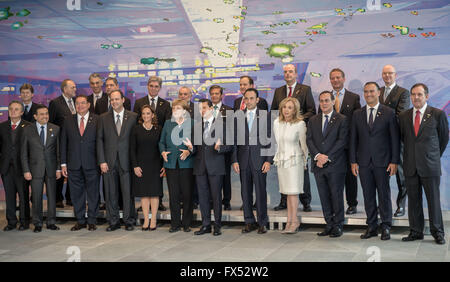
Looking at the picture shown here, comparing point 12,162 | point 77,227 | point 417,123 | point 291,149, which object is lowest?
point 77,227

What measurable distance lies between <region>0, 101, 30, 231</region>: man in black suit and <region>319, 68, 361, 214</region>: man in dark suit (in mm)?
3864

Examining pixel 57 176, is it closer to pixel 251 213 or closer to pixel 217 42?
pixel 251 213

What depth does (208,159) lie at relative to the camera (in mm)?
5820

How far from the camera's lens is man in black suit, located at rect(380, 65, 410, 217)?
5668mm

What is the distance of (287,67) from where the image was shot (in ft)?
20.0

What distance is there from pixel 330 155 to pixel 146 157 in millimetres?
2182

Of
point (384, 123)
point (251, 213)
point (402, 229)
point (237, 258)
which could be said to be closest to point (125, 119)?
point (251, 213)

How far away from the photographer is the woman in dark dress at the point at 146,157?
6.03 metres

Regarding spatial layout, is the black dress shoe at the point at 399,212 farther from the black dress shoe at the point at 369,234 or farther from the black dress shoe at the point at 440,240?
the black dress shoe at the point at 440,240

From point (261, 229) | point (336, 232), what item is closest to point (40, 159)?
point (261, 229)

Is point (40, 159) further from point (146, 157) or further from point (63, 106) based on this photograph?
point (146, 157)

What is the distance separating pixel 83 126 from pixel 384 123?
11.7 ft

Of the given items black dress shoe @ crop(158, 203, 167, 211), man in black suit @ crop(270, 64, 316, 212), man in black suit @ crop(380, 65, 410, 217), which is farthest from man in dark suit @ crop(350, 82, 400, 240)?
black dress shoe @ crop(158, 203, 167, 211)

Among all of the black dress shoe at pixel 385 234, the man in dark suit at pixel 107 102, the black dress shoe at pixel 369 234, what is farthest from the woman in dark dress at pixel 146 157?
the black dress shoe at pixel 385 234
